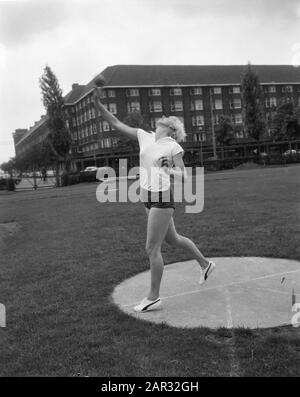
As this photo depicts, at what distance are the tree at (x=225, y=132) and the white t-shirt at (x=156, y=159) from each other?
69.3m

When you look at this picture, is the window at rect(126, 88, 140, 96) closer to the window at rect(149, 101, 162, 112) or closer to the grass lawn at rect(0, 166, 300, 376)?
the window at rect(149, 101, 162, 112)

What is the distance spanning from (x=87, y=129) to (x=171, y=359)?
9009 centimetres

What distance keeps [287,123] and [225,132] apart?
967cm

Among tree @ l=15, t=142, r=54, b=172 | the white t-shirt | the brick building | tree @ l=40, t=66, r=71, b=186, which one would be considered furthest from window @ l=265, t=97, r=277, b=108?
the white t-shirt

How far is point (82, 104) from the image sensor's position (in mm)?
91688

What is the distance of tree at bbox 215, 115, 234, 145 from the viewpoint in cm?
7275

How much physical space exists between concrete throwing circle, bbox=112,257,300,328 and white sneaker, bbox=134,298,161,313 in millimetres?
50

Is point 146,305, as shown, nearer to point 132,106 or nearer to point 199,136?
point 132,106

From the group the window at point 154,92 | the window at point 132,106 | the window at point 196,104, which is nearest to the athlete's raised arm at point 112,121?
the window at point 132,106

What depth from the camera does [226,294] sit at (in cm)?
541

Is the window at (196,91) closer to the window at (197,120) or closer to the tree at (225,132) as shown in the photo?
the window at (197,120)

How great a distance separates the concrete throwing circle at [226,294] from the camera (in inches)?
181

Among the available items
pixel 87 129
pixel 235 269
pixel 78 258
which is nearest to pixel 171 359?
pixel 235 269
